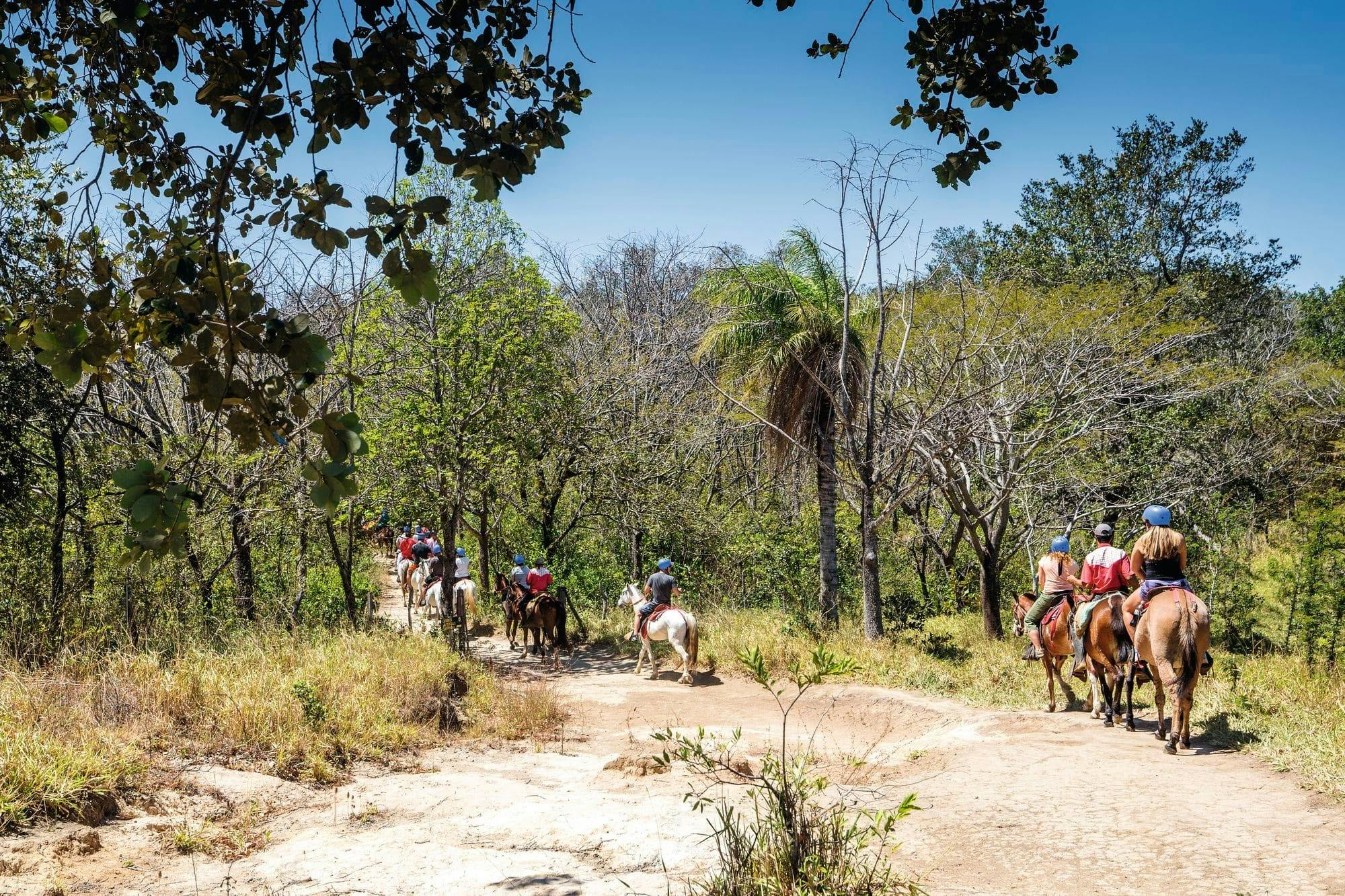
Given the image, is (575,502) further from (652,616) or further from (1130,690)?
(1130,690)

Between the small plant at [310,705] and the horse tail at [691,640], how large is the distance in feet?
20.8

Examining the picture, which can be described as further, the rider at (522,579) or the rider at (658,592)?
the rider at (522,579)

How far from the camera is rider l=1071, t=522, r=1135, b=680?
957 centimetres

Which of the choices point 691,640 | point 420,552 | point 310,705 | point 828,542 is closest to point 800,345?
point 828,542

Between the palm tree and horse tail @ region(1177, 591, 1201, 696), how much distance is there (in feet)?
23.1

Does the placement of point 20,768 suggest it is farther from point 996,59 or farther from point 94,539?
point 996,59

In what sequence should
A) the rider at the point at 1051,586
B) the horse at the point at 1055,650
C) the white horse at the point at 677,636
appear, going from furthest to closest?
the white horse at the point at 677,636
the rider at the point at 1051,586
the horse at the point at 1055,650

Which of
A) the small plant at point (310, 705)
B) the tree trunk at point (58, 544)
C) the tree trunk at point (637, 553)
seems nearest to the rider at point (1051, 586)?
the small plant at point (310, 705)

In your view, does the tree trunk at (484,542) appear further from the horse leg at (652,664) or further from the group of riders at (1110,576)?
the group of riders at (1110,576)

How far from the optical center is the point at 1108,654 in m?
9.59

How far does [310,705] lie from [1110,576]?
8.58 meters

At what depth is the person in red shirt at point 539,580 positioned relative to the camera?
655 inches

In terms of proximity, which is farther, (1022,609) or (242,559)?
(242,559)

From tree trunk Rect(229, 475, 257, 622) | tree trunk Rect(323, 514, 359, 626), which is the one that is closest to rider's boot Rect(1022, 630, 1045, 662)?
tree trunk Rect(323, 514, 359, 626)
